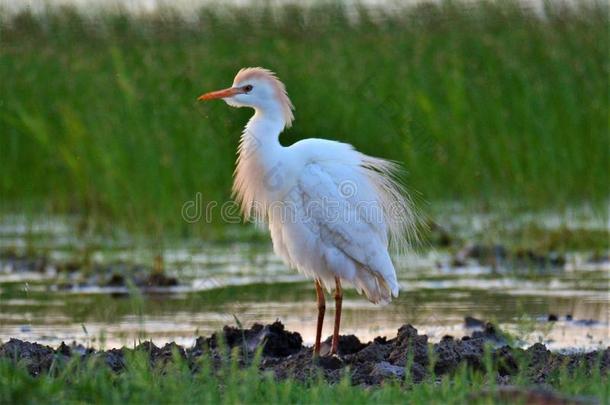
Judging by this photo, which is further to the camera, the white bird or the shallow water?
the shallow water

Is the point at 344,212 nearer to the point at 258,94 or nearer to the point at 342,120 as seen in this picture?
the point at 258,94

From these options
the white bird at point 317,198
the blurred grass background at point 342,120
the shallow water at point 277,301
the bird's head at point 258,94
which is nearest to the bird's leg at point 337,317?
the white bird at point 317,198

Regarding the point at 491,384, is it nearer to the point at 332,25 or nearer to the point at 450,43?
the point at 450,43

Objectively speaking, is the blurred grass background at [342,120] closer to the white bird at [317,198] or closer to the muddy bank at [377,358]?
the white bird at [317,198]

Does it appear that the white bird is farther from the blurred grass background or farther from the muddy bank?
the blurred grass background

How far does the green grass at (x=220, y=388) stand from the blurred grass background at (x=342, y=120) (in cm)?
605

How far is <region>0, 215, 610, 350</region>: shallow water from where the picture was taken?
793cm

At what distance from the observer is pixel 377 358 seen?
256 inches

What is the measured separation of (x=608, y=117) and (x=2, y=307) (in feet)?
20.8

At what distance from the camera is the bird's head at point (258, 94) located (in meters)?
7.30

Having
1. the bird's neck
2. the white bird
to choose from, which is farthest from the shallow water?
the bird's neck

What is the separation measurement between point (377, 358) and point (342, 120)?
6130mm

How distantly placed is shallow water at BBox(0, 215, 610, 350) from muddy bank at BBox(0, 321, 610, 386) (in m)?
0.73

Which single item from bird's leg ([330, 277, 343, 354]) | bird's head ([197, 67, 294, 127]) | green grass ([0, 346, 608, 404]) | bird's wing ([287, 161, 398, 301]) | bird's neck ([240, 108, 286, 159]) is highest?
bird's head ([197, 67, 294, 127])
